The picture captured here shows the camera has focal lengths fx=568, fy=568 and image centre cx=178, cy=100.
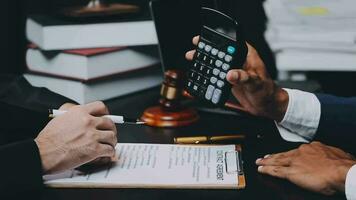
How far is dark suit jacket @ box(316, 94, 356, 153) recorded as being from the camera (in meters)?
1.05

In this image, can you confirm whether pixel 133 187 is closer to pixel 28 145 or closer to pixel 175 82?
pixel 28 145

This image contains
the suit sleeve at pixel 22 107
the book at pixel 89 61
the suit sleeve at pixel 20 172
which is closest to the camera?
the suit sleeve at pixel 20 172

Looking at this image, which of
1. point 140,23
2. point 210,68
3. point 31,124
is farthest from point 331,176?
point 140,23

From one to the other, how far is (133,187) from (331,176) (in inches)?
11.3

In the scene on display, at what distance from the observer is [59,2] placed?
4.89ft

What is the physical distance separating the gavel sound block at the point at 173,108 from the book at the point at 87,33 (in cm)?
21

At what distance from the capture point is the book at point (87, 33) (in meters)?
1.27

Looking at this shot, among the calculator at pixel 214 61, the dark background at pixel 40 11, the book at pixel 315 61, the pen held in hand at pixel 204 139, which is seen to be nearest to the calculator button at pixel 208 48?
the calculator at pixel 214 61

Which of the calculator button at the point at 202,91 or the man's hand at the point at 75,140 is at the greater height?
the calculator button at the point at 202,91

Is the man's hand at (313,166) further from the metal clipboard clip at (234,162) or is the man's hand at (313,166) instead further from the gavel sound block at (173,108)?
the gavel sound block at (173,108)

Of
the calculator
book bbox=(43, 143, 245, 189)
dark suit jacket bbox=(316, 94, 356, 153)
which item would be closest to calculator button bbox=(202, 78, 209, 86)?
the calculator

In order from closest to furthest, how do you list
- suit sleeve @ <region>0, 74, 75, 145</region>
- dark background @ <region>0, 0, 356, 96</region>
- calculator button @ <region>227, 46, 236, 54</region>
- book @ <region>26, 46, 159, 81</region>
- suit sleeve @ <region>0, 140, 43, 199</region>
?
suit sleeve @ <region>0, 140, 43, 199</region> → calculator button @ <region>227, 46, 236, 54</region> → suit sleeve @ <region>0, 74, 75, 145</region> → book @ <region>26, 46, 159, 81</region> → dark background @ <region>0, 0, 356, 96</region>

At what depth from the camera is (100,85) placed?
127 centimetres

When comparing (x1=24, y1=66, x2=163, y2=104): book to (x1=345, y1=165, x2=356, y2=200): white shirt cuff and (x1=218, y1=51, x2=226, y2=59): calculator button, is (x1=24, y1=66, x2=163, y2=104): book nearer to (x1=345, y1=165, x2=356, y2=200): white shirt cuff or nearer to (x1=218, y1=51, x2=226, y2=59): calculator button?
(x1=218, y1=51, x2=226, y2=59): calculator button
